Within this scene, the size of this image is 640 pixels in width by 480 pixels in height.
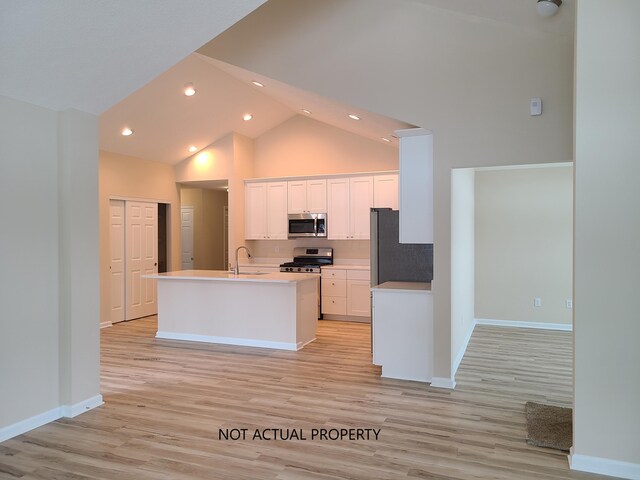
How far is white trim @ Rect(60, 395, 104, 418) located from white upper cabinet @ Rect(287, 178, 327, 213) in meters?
4.81

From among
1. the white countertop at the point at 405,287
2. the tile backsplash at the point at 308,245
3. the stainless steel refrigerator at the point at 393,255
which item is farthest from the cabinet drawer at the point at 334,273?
the white countertop at the point at 405,287

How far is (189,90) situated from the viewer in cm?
640

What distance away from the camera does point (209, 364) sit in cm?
499

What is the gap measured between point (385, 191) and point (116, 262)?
4.44m

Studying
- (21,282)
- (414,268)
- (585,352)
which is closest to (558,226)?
(414,268)

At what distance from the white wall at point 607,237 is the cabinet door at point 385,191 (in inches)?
180

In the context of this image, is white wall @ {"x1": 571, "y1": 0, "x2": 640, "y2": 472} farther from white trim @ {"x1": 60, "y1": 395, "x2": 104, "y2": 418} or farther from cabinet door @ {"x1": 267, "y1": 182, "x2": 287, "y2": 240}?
cabinet door @ {"x1": 267, "y1": 182, "x2": 287, "y2": 240}

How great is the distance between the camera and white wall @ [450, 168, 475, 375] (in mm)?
4402

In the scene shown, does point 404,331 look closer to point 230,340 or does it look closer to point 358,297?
point 230,340

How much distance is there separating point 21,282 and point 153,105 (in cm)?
380

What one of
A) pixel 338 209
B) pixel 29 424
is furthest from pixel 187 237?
pixel 29 424

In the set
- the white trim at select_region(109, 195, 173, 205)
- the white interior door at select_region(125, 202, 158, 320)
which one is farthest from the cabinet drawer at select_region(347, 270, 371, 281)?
the white trim at select_region(109, 195, 173, 205)

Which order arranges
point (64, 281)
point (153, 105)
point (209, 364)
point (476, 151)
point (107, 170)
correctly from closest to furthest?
point (64, 281), point (476, 151), point (209, 364), point (153, 105), point (107, 170)

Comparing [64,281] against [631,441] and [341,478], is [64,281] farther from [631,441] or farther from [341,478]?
[631,441]
